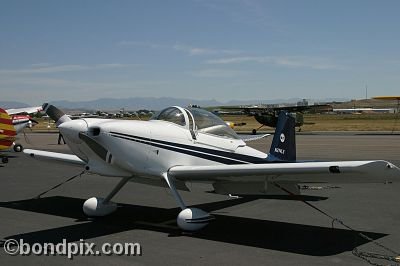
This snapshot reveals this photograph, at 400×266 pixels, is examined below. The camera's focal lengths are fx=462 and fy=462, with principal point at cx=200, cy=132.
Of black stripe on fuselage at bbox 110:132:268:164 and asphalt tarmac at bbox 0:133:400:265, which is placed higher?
black stripe on fuselage at bbox 110:132:268:164

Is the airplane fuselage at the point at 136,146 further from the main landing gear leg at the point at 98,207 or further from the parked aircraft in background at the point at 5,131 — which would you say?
the parked aircraft in background at the point at 5,131

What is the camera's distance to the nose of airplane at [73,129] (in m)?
6.80

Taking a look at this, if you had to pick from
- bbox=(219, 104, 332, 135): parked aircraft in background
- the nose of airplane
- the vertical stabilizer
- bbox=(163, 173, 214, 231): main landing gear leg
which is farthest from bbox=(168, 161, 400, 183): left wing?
bbox=(219, 104, 332, 135): parked aircraft in background

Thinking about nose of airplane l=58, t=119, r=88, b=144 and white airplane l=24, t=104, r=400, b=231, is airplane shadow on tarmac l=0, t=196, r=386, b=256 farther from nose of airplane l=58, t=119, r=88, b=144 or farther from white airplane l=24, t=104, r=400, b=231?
nose of airplane l=58, t=119, r=88, b=144

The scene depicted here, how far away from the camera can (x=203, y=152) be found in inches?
310

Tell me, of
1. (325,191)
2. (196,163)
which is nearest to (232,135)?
(196,163)

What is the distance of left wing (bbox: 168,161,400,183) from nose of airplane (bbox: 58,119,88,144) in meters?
1.52

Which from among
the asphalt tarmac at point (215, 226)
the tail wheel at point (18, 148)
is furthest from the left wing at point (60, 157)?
the tail wheel at point (18, 148)

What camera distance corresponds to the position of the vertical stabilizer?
9180 millimetres

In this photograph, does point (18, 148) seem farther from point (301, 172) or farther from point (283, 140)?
point (301, 172)

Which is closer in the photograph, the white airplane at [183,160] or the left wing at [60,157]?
the white airplane at [183,160]

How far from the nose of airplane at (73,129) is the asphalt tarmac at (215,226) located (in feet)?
4.69

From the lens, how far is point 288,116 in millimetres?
9469

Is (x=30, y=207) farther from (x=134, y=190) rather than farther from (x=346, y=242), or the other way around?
(x=346, y=242)
